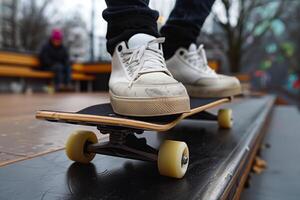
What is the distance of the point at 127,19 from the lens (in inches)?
36.1

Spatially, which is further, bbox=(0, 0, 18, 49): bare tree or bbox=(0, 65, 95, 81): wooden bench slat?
bbox=(0, 0, 18, 49): bare tree

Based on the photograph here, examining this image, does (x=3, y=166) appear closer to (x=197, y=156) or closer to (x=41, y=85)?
(x=197, y=156)

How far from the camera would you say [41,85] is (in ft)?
23.7

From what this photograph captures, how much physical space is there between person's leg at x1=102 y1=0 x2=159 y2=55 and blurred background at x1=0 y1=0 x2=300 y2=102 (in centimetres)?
89

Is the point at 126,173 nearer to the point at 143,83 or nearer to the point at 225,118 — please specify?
the point at 143,83

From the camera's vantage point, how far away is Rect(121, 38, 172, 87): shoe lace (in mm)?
850

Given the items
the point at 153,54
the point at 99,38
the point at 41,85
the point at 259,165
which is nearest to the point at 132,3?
the point at 153,54

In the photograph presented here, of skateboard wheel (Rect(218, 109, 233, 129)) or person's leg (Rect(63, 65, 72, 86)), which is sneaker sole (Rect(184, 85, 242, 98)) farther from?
person's leg (Rect(63, 65, 72, 86))

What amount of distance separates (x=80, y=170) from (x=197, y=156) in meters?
0.36

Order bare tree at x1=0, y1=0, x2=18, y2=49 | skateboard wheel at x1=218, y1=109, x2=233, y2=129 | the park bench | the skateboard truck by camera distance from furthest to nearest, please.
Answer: bare tree at x1=0, y1=0, x2=18, y2=49 → the park bench → skateboard wheel at x1=218, y1=109, x2=233, y2=129 → the skateboard truck

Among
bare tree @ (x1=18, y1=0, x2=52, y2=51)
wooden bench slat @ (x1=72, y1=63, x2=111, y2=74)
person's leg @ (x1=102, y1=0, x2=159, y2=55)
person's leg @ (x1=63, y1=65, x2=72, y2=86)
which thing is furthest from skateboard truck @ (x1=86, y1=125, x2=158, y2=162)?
bare tree @ (x1=18, y1=0, x2=52, y2=51)

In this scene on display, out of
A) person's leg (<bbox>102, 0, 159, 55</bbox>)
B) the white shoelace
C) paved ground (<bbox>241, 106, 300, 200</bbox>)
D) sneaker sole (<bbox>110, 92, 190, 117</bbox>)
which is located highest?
person's leg (<bbox>102, 0, 159, 55</bbox>)

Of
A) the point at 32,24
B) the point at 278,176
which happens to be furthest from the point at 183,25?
the point at 32,24

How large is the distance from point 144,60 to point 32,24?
17162 millimetres
